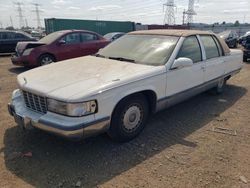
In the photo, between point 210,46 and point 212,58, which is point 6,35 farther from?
point 212,58

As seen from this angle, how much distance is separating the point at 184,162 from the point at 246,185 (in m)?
0.74

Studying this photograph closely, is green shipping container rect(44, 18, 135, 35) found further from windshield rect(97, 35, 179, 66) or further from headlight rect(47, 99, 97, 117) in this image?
headlight rect(47, 99, 97, 117)

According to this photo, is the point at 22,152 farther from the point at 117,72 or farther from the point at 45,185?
the point at 117,72

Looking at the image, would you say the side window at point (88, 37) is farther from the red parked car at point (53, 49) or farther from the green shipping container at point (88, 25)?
the green shipping container at point (88, 25)

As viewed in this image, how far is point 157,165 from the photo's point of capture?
3.16m

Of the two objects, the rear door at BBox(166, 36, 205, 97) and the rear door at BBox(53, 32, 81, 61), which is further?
the rear door at BBox(53, 32, 81, 61)

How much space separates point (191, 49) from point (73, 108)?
2.72 metres

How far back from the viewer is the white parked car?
2971 millimetres

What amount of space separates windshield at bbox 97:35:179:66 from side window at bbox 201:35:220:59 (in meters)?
1.04

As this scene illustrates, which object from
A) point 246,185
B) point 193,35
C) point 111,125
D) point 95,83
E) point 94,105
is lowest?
point 246,185

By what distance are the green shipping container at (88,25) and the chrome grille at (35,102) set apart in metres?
20.5

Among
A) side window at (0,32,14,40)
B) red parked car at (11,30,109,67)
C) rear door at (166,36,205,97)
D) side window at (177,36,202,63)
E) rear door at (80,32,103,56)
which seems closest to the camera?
rear door at (166,36,205,97)

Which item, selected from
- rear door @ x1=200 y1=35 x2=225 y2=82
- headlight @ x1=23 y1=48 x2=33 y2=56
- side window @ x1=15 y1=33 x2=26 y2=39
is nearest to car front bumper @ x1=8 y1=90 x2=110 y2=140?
rear door @ x1=200 y1=35 x2=225 y2=82

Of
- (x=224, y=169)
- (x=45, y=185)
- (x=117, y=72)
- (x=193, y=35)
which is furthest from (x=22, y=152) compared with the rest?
(x=193, y=35)
